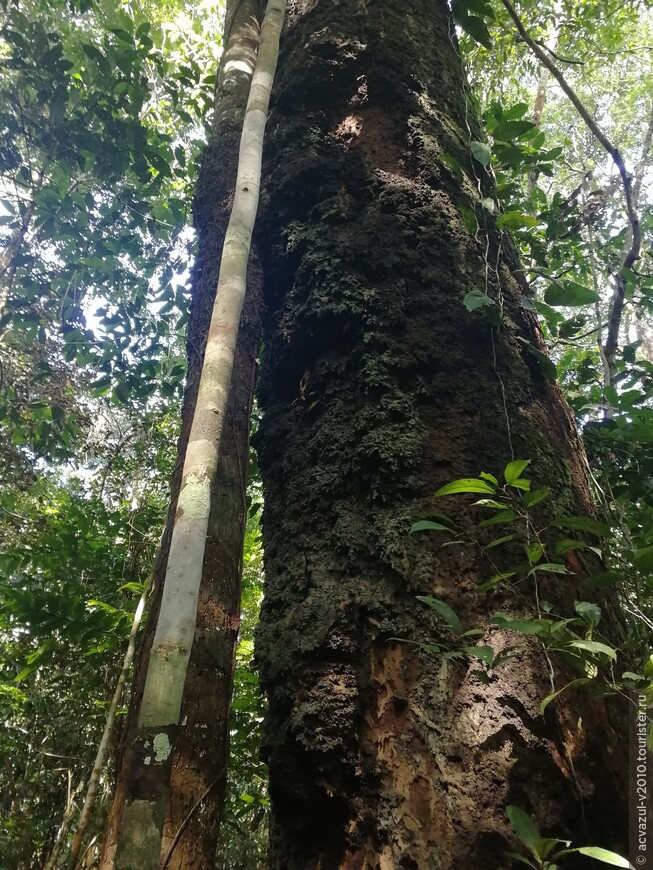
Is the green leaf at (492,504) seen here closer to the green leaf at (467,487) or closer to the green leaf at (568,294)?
the green leaf at (467,487)

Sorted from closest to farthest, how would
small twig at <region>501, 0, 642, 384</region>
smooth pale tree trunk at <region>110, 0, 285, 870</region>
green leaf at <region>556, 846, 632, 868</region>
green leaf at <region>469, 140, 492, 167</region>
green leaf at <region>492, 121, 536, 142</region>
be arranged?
green leaf at <region>556, 846, 632, 868</region>, smooth pale tree trunk at <region>110, 0, 285, 870</region>, green leaf at <region>469, 140, 492, 167</region>, green leaf at <region>492, 121, 536, 142</region>, small twig at <region>501, 0, 642, 384</region>

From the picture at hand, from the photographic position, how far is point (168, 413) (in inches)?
216

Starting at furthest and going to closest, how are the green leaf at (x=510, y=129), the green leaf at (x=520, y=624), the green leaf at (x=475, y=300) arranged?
1. the green leaf at (x=510, y=129)
2. the green leaf at (x=475, y=300)
3. the green leaf at (x=520, y=624)

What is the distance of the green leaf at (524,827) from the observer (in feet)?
3.01

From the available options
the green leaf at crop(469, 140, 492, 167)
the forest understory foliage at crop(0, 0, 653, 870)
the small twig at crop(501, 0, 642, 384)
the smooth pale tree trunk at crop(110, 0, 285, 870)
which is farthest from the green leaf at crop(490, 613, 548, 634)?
the small twig at crop(501, 0, 642, 384)

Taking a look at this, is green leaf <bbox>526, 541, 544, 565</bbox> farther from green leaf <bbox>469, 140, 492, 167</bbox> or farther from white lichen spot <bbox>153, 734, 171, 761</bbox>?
green leaf <bbox>469, 140, 492, 167</bbox>

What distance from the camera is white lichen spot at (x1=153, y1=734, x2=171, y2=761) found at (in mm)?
1001

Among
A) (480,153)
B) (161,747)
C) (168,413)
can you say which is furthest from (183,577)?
(168,413)

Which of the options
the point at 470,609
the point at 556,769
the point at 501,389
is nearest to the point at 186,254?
the point at 501,389

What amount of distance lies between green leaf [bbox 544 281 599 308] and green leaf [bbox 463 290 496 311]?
417mm

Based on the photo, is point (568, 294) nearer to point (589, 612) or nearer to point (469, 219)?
point (469, 219)

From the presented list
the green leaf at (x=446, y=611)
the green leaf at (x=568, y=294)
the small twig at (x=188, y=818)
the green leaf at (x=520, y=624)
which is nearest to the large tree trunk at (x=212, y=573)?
the small twig at (x=188, y=818)

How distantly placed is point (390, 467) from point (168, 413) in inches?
174

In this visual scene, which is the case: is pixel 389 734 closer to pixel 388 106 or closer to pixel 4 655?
pixel 388 106
